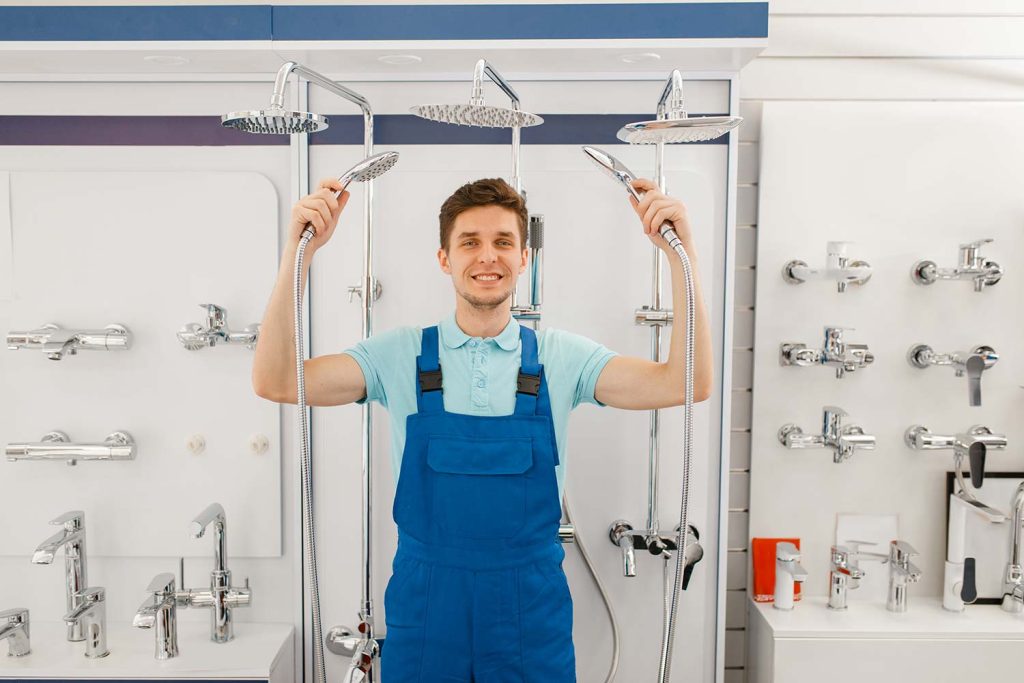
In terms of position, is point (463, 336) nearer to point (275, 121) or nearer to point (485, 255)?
point (485, 255)

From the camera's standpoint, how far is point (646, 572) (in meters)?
1.99

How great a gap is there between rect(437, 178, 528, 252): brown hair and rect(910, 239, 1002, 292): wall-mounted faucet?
Answer: 1.17 meters

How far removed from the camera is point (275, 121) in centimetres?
137

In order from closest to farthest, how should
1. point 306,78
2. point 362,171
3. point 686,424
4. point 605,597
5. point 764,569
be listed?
point 686,424 → point 362,171 → point 306,78 → point 605,597 → point 764,569

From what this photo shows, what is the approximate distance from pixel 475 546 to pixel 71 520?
1063mm

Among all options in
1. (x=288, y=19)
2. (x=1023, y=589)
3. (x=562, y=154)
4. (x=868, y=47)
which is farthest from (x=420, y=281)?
(x=1023, y=589)

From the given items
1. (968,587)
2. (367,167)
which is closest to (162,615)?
(367,167)

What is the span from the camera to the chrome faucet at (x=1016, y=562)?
2051 mm

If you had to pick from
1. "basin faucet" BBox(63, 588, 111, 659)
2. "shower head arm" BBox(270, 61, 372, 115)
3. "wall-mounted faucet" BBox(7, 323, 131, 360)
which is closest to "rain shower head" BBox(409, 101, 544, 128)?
"shower head arm" BBox(270, 61, 372, 115)

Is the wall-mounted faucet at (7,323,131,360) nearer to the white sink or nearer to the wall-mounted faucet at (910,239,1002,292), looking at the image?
the white sink

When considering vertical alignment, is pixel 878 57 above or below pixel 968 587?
above

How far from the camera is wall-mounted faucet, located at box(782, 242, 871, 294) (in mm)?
1989

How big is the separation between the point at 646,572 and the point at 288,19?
158 cm

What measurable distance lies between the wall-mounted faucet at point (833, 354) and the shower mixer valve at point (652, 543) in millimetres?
532
